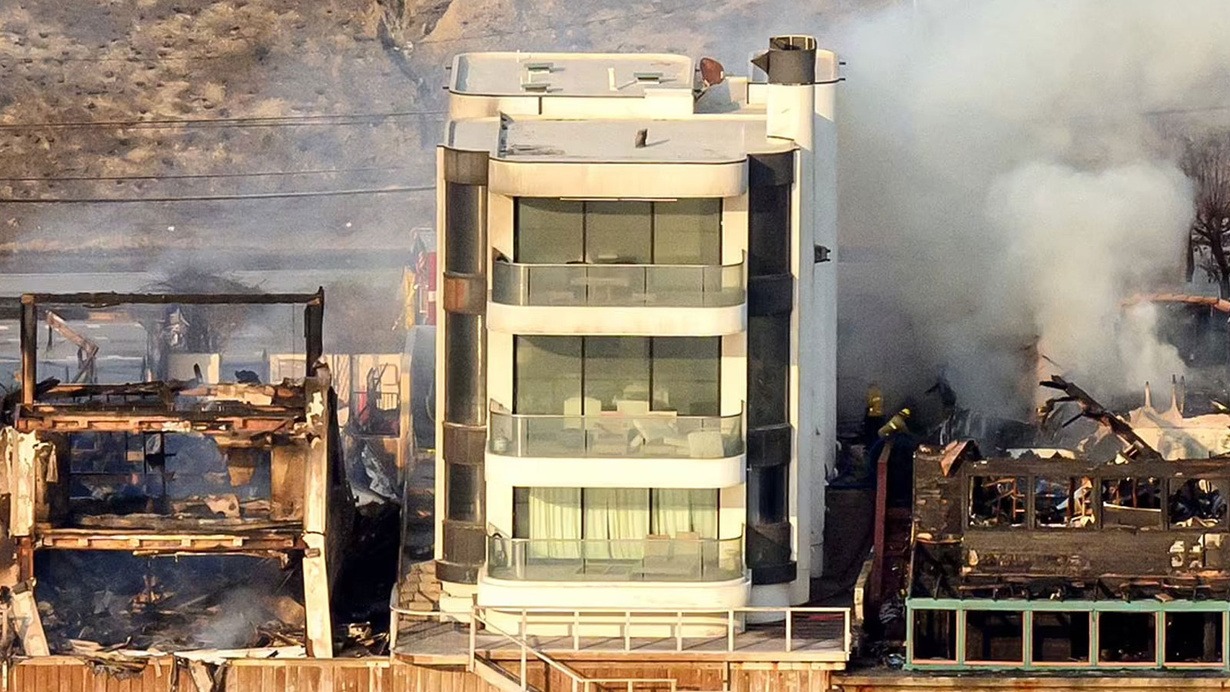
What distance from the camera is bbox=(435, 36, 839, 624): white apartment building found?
51.2m

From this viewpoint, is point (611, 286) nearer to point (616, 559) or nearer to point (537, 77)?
point (616, 559)

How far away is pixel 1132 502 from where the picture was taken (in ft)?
176

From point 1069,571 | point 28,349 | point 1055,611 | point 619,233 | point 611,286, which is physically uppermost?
point 619,233

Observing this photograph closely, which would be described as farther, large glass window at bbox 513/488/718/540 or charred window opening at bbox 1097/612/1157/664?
large glass window at bbox 513/488/718/540

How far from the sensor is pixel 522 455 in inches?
2021

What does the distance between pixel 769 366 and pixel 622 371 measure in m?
2.60

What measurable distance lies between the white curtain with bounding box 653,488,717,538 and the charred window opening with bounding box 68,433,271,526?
24.6 feet

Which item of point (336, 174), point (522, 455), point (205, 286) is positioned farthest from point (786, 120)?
point (336, 174)

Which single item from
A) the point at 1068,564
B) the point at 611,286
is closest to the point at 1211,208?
the point at 1068,564

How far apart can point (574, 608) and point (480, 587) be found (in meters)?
1.69

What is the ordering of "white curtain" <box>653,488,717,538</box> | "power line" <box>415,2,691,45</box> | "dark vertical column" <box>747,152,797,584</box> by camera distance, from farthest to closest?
"power line" <box>415,2,691,45</box>, "dark vertical column" <box>747,152,797,584</box>, "white curtain" <box>653,488,717,538</box>

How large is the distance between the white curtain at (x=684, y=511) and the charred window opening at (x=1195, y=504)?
302 inches

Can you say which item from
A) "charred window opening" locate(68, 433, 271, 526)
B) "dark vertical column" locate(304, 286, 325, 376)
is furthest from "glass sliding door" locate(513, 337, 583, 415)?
"charred window opening" locate(68, 433, 271, 526)

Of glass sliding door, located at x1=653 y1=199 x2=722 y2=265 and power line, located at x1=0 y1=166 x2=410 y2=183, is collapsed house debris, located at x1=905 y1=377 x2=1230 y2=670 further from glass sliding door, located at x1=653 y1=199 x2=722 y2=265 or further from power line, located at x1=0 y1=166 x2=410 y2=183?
power line, located at x1=0 y1=166 x2=410 y2=183
